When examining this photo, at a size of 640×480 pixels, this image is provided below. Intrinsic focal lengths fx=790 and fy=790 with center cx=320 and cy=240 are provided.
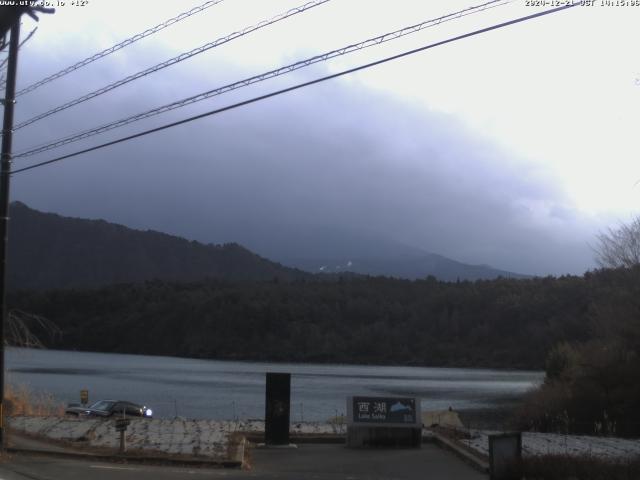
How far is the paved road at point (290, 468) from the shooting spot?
14.4 metres

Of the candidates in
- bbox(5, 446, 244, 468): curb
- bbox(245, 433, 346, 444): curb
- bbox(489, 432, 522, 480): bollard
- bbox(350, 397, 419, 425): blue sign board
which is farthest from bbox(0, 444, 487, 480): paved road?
bbox(489, 432, 522, 480): bollard

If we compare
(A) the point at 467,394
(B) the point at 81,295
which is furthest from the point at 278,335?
(A) the point at 467,394

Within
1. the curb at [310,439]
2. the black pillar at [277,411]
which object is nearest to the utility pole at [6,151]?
the black pillar at [277,411]

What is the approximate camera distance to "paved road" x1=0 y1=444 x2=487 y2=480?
14359mm

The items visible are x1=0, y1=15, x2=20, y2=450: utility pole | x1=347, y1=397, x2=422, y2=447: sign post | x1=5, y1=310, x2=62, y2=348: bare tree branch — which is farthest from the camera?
x1=5, y1=310, x2=62, y2=348: bare tree branch

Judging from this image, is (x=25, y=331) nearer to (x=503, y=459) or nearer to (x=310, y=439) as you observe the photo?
(x=310, y=439)

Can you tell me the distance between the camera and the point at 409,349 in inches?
5049

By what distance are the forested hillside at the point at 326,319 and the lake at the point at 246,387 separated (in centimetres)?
753

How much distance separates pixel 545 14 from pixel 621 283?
2617cm

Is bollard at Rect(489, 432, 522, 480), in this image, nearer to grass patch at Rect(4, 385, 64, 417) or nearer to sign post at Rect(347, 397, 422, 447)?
sign post at Rect(347, 397, 422, 447)

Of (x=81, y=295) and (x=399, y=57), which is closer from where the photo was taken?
(x=399, y=57)

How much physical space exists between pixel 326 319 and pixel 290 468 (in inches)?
4924

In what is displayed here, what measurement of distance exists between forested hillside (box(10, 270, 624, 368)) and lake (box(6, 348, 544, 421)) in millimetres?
7526

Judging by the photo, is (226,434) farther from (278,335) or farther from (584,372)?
(278,335)
